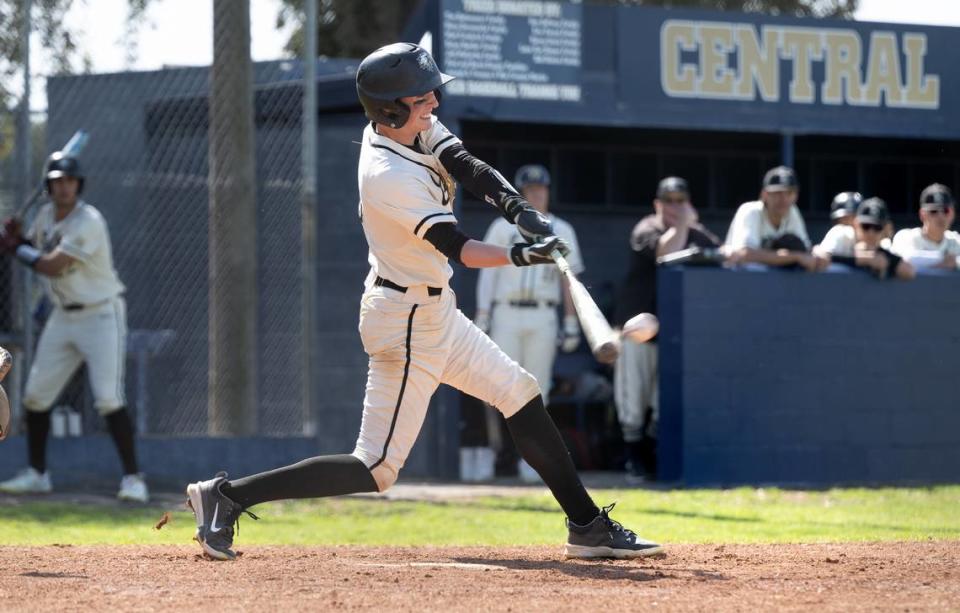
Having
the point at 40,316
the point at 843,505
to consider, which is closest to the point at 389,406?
the point at 843,505

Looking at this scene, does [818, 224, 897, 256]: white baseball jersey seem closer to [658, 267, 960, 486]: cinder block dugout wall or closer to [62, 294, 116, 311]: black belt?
[658, 267, 960, 486]: cinder block dugout wall

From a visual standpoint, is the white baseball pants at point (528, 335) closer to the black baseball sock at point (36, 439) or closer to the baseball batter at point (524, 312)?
the baseball batter at point (524, 312)

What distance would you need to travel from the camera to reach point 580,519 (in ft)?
19.7

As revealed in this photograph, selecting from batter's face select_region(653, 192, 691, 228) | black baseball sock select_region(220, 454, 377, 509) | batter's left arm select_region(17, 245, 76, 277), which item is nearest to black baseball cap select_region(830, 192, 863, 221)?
batter's face select_region(653, 192, 691, 228)

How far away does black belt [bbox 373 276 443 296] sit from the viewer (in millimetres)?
5668

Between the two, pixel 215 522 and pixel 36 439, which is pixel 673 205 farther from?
pixel 215 522

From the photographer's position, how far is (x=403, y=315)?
18.6 feet

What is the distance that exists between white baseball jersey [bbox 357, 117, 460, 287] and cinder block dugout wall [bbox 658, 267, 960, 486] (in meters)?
4.86

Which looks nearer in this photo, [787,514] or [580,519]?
[580,519]

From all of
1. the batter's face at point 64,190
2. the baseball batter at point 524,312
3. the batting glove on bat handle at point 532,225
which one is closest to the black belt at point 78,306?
the batter's face at point 64,190

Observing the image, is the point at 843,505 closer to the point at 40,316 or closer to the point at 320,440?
the point at 320,440

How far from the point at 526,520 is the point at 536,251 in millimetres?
3464

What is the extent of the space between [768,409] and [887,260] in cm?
142

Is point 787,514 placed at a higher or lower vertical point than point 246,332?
lower
